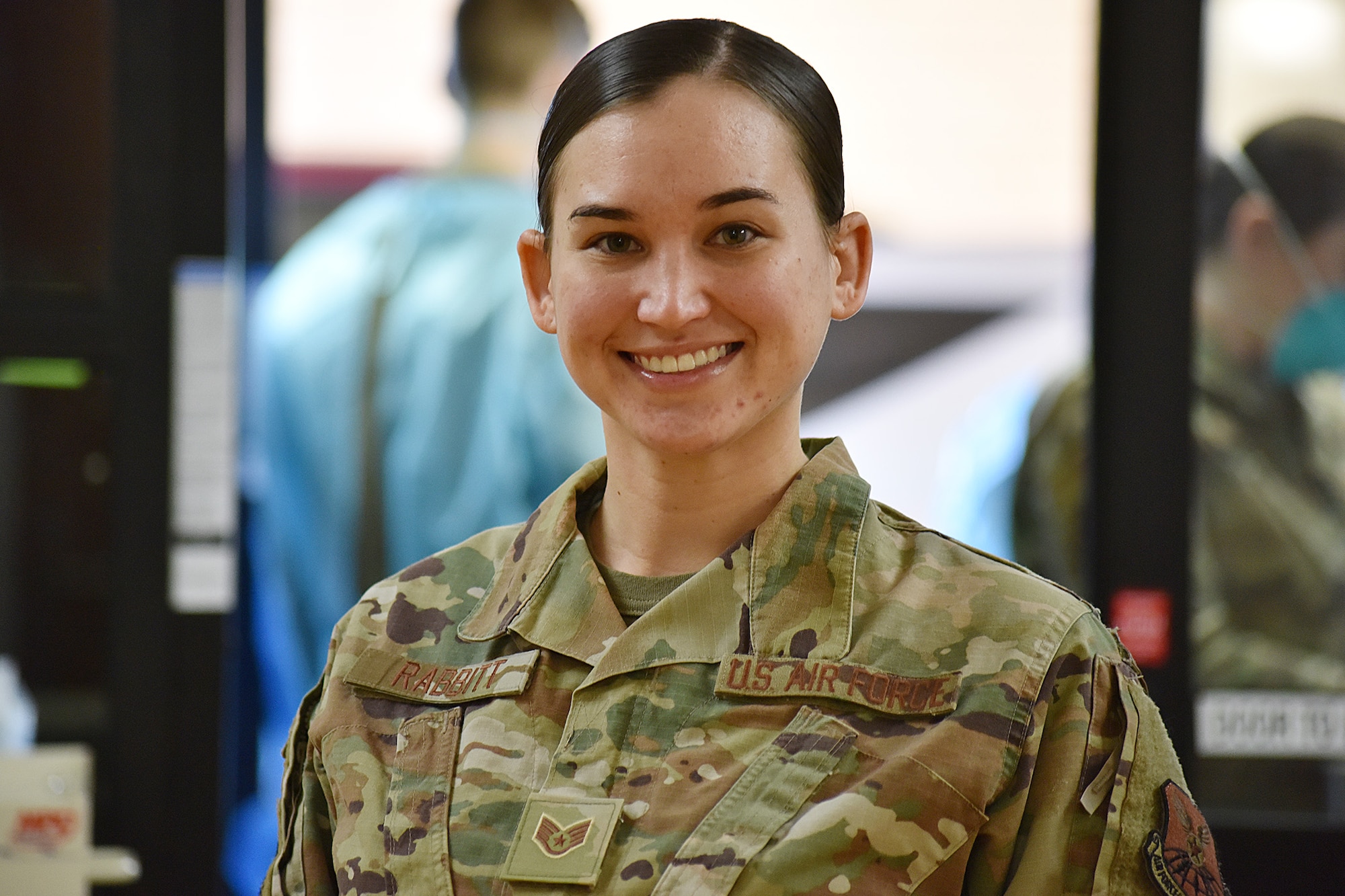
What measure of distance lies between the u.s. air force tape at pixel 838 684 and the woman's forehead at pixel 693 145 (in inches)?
13.8

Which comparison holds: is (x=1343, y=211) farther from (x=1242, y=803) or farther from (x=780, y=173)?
(x=780, y=173)

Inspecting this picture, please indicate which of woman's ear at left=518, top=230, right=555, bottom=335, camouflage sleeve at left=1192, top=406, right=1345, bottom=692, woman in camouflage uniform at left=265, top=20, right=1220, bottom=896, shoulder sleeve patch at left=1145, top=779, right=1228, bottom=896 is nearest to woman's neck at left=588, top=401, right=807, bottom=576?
woman in camouflage uniform at left=265, top=20, right=1220, bottom=896

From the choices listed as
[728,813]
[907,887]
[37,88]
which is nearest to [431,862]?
[728,813]

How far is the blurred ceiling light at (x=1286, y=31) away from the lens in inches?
82.0

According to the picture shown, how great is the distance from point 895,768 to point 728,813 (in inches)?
4.7

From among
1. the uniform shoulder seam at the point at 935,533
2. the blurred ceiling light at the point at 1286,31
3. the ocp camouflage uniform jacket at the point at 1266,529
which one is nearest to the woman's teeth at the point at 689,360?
the uniform shoulder seam at the point at 935,533

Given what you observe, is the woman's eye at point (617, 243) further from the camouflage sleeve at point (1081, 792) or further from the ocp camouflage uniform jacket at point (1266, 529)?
the ocp camouflage uniform jacket at point (1266, 529)

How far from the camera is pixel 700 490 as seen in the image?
3.45 feet

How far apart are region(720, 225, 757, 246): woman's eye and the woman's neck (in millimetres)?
143

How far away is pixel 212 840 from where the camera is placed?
2.17 metres

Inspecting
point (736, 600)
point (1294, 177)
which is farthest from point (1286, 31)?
point (736, 600)

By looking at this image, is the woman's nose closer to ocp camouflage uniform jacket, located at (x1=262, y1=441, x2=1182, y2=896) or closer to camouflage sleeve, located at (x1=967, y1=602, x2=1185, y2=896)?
ocp camouflage uniform jacket, located at (x1=262, y1=441, x2=1182, y2=896)

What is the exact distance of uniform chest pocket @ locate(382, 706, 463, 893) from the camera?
96cm

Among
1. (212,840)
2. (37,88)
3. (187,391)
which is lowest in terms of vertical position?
(212,840)
